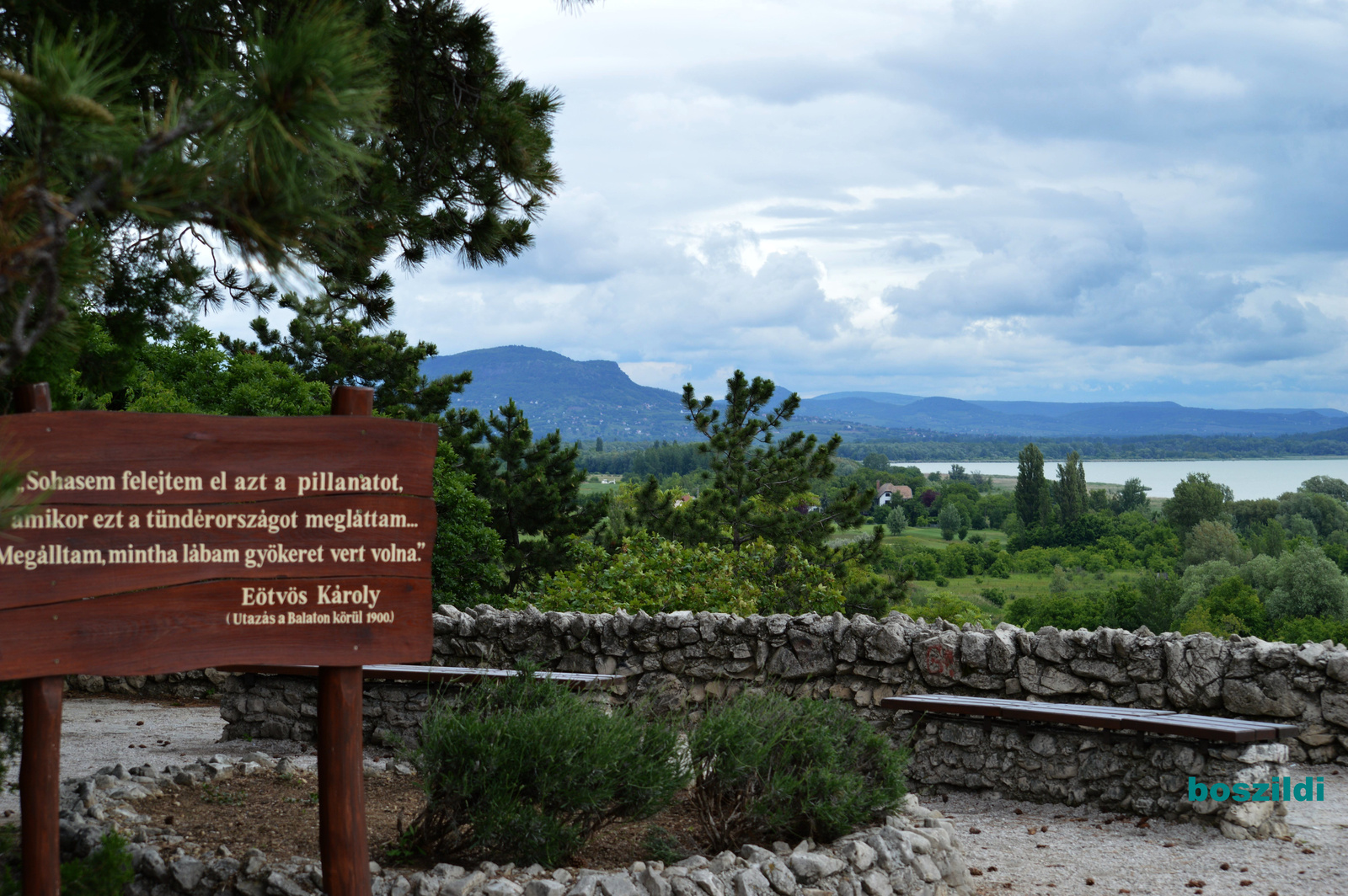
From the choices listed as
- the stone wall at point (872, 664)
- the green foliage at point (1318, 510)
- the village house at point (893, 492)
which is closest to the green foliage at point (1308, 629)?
the stone wall at point (872, 664)

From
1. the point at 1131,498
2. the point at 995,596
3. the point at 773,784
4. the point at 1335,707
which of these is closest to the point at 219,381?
the point at 773,784

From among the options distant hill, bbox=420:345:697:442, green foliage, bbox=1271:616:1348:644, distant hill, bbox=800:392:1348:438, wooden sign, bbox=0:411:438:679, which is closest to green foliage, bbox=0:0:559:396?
wooden sign, bbox=0:411:438:679

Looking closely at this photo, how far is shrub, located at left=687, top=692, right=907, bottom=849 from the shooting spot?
452 cm

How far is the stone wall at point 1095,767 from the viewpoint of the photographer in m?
5.50

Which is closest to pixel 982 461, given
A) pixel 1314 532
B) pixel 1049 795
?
pixel 1314 532

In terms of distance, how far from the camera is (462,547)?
1570 centimetres

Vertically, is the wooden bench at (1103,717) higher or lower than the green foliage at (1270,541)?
higher

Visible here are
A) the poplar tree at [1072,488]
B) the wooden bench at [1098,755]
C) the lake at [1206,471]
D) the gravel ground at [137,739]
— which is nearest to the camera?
the wooden bench at [1098,755]

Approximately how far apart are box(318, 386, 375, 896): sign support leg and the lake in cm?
8631

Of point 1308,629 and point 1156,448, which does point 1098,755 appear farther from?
point 1156,448

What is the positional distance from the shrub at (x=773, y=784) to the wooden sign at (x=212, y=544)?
4.85 ft

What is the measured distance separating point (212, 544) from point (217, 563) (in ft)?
0.24

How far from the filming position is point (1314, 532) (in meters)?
51.9

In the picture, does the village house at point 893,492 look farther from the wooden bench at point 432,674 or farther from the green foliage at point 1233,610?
the wooden bench at point 432,674
